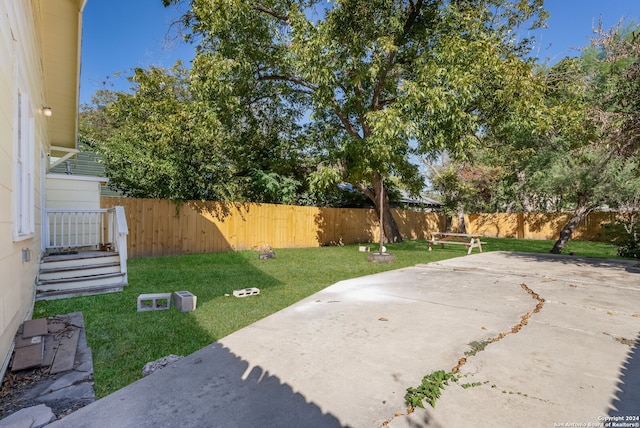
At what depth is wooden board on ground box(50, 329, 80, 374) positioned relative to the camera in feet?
9.36

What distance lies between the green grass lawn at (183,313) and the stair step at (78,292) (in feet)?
0.64

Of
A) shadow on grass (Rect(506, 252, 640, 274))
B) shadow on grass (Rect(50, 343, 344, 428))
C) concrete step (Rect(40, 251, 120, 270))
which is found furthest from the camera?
shadow on grass (Rect(506, 252, 640, 274))

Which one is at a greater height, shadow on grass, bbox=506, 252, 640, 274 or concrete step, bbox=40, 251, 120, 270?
concrete step, bbox=40, 251, 120, 270

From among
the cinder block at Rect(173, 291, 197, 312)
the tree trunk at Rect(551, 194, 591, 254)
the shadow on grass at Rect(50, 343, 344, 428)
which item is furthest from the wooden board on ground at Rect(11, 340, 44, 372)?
the tree trunk at Rect(551, 194, 591, 254)

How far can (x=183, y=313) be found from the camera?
4.39 metres

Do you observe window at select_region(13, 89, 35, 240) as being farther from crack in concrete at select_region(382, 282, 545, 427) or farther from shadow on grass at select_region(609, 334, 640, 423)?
shadow on grass at select_region(609, 334, 640, 423)

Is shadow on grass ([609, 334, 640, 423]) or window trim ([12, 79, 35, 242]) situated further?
window trim ([12, 79, 35, 242])

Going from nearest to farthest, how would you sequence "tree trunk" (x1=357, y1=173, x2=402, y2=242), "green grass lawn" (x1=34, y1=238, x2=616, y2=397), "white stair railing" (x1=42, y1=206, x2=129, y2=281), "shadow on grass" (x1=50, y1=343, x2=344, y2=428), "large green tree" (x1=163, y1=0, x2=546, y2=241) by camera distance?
"shadow on grass" (x1=50, y1=343, x2=344, y2=428) < "green grass lawn" (x1=34, y1=238, x2=616, y2=397) < "white stair railing" (x1=42, y1=206, x2=129, y2=281) < "large green tree" (x1=163, y1=0, x2=546, y2=241) < "tree trunk" (x1=357, y1=173, x2=402, y2=242)

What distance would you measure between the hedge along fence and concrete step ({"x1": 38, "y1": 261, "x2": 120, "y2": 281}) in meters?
3.46

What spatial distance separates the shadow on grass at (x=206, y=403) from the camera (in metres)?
2.07

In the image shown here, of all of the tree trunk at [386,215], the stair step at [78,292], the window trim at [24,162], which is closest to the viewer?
the window trim at [24,162]

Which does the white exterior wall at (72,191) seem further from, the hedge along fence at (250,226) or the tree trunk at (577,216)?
the tree trunk at (577,216)

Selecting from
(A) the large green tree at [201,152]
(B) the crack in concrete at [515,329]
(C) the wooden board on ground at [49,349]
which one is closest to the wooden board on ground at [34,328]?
(C) the wooden board on ground at [49,349]

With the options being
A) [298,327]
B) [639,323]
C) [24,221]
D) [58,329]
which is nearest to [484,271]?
[639,323]
